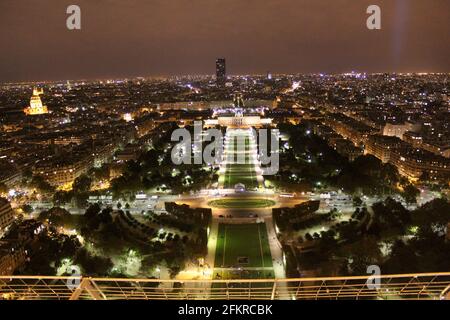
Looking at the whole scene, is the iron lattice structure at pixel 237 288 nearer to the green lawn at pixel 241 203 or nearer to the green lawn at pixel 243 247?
the green lawn at pixel 243 247

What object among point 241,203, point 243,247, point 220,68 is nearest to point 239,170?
point 241,203

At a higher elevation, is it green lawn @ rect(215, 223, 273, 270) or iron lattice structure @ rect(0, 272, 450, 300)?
iron lattice structure @ rect(0, 272, 450, 300)

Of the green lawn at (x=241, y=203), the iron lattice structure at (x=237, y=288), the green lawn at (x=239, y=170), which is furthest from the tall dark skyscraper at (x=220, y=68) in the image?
the iron lattice structure at (x=237, y=288)

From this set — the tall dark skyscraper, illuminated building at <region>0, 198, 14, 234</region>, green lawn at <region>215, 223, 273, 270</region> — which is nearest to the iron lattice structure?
green lawn at <region>215, 223, 273, 270</region>

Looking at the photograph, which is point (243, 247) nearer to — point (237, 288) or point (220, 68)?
point (237, 288)

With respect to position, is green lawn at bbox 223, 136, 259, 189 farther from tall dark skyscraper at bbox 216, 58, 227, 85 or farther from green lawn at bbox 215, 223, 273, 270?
tall dark skyscraper at bbox 216, 58, 227, 85

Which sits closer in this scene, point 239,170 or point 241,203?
point 241,203
